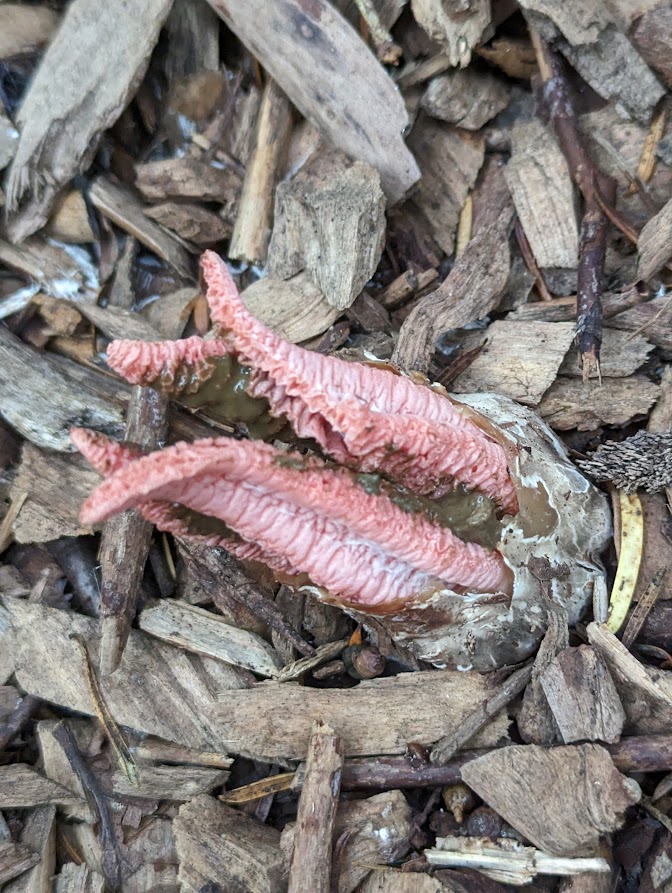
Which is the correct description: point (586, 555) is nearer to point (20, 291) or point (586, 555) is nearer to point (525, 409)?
point (525, 409)

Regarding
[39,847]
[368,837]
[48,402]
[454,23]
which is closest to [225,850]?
[368,837]

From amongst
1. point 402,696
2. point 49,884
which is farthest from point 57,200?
point 49,884

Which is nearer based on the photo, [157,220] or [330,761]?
[330,761]

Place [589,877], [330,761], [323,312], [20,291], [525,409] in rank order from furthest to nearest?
[20,291] < [323,312] < [525,409] < [330,761] < [589,877]

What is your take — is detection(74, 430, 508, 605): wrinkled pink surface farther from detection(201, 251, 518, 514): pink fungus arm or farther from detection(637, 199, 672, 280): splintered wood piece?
detection(637, 199, 672, 280): splintered wood piece

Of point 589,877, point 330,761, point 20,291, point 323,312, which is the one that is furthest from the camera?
point 20,291

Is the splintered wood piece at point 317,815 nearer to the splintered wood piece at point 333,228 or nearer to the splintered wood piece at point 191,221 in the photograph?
the splintered wood piece at point 333,228

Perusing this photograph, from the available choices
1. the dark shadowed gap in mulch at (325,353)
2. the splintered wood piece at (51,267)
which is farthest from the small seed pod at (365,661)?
the splintered wood piece at (51,267)
